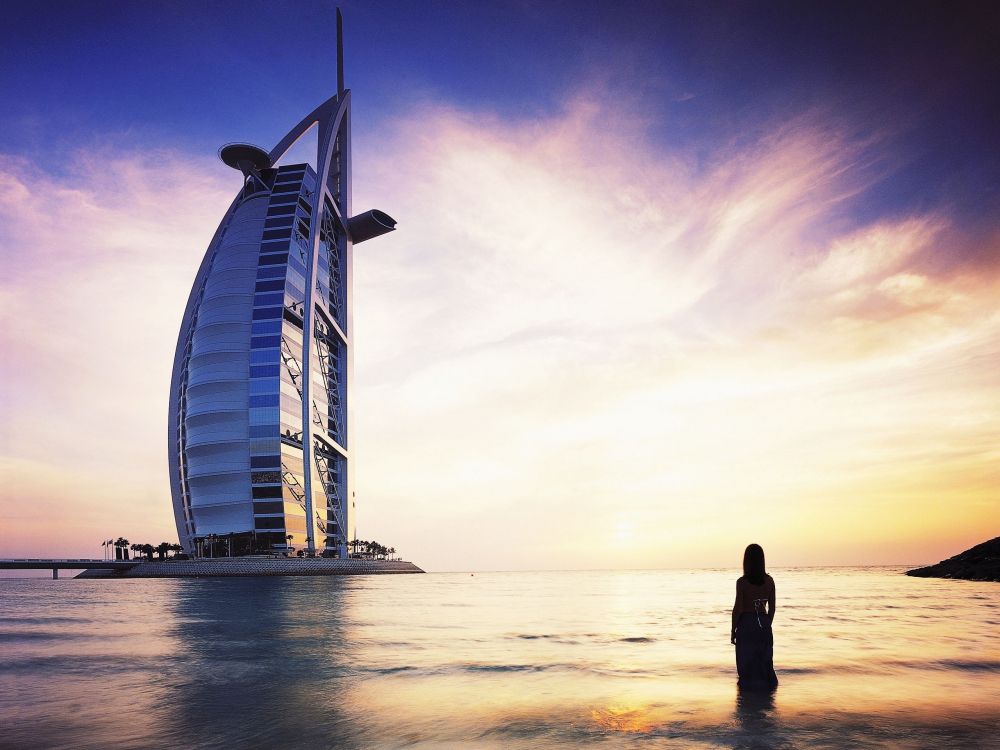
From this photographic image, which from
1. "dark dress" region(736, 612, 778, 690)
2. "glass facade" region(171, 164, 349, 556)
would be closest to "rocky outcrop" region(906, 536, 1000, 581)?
"dark dress" region(736, 612, 778, 690)

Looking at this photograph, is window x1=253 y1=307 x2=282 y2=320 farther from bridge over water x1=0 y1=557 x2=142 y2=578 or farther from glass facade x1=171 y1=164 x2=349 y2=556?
bridge over water x1=0 y1=557 x2=142 y2=578

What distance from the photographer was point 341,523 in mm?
138125

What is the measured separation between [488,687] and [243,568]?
100840 mm

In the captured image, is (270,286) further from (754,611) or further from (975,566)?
(754,611)

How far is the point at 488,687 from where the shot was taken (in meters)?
12.7

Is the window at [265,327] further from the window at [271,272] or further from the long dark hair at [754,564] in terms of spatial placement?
the long dark hair at [754,564]

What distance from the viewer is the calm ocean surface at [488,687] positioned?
→ 29.3 feet

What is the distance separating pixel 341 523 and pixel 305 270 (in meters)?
51.9

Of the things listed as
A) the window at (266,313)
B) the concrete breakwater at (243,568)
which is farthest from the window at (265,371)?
the concrete breakwater at (243,568)

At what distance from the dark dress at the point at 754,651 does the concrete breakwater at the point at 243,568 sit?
103 metres

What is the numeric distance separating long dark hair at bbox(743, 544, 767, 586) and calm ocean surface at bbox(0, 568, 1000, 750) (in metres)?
1.92

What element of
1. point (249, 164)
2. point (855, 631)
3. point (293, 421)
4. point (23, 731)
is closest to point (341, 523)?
point (293, 421)

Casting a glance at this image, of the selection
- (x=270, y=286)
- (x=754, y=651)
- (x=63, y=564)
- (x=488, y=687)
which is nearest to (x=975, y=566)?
(x=754, y=651)

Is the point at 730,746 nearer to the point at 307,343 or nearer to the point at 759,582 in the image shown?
the point at 759,582
